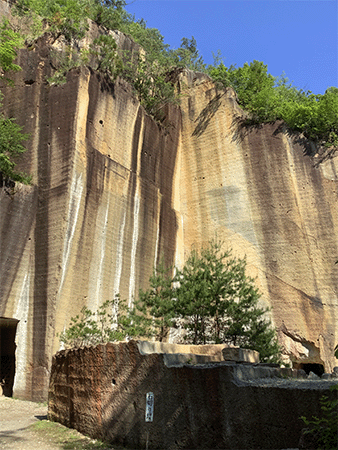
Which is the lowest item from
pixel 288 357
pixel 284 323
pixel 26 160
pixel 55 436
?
pixel 55 436

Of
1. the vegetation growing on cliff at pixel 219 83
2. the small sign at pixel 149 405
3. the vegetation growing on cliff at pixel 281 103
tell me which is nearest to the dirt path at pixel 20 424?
the small sign at pixel 149 405

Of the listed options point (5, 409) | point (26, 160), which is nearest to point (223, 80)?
point (26, 160)

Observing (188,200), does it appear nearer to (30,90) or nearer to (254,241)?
(254,241)

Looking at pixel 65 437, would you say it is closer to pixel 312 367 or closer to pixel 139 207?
pixel 139 207

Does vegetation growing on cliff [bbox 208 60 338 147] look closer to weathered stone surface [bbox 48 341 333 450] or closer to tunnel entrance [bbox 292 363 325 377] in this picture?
tunnel entrance [bbox 292 363 325 377]

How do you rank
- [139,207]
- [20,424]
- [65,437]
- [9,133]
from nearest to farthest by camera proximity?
1. [65,437]
2. [20,424]
3. [9,133]
4. [139,207]

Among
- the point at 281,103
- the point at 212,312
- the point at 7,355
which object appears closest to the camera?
the point at 212,312

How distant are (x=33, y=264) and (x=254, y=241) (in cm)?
998

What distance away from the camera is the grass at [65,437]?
23.9 feet

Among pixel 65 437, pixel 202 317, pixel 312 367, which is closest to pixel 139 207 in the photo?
pixel 202 317

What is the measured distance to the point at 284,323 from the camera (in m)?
17.8

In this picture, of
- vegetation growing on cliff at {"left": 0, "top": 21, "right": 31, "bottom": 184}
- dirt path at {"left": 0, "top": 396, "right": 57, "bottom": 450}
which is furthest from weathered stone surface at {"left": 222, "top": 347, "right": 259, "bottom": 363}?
vegetation growing on cliff at {"left": 0, "top": 21, "right": 31, "bottom": 184}

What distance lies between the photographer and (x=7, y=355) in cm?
1515

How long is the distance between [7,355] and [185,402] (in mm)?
10922
